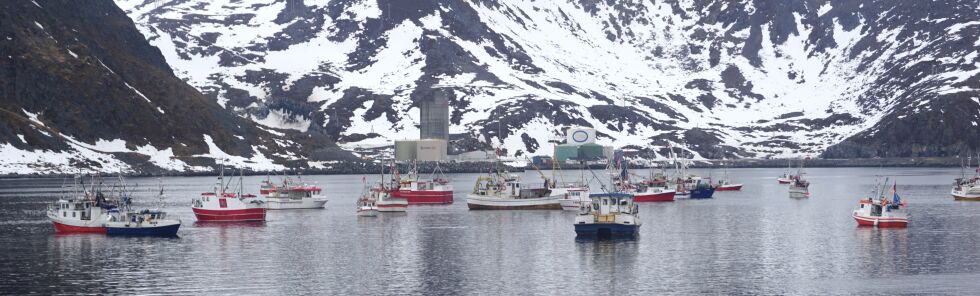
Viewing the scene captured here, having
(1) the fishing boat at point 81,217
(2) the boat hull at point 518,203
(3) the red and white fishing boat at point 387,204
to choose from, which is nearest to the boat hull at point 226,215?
(1) the fishing boat at point 81,217

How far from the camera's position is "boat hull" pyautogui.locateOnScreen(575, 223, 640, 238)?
127062 mm

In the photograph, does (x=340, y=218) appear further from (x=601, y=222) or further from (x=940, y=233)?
(x=940, y=233)

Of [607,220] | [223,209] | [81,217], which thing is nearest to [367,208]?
[223,209]

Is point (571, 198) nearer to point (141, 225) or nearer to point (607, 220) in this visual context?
point (607, 220)

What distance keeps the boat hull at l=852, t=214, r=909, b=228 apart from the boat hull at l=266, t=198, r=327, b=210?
82.5 meters

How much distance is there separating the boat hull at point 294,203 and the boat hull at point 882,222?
8250 centimetres

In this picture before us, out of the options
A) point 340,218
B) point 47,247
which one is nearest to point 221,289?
point 47,247

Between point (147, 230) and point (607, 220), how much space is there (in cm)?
4731

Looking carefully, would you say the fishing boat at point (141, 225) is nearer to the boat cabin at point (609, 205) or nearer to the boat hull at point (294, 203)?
the boat cabin at point (609, 205)

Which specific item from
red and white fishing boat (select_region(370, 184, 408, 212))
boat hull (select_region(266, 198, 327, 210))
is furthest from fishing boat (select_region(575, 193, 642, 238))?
boat hull (select_region(266, 198, 327, 210))

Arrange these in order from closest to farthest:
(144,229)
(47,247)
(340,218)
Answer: (47,247) < (144,229) < (340,218)

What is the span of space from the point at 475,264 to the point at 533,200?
74.1 metres

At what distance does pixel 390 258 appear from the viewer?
4446 inches

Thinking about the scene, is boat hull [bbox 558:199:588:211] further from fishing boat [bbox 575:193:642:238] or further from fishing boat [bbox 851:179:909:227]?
fishing boat [bbox 575:193:642:238]
